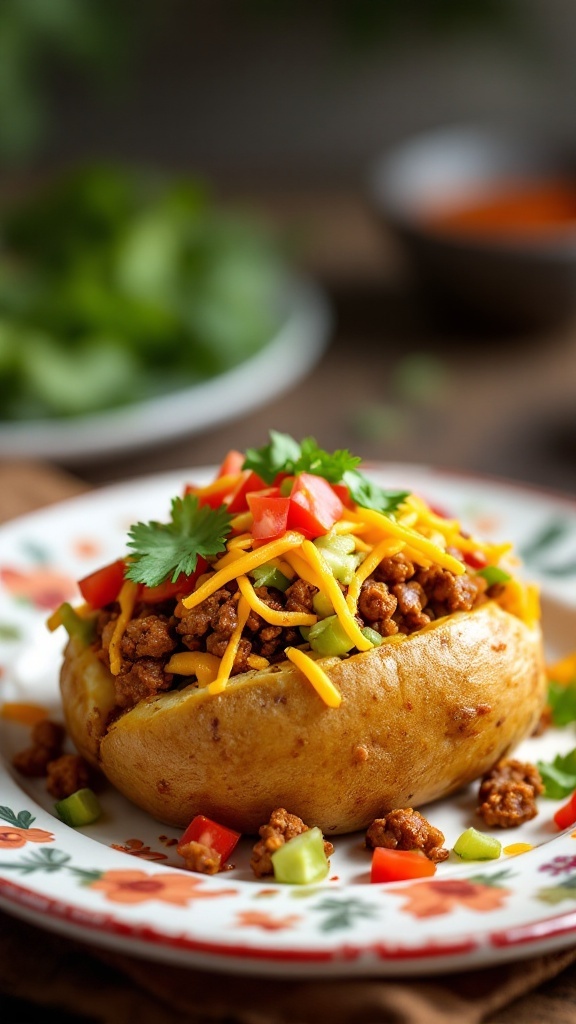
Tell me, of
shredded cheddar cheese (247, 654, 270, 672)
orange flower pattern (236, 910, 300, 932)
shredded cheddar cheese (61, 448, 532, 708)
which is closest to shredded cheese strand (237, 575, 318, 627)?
shredded cheddar cheese (61, 448, 532, 708)

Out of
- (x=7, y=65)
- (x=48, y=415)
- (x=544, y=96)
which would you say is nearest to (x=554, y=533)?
(x=48, y=415)

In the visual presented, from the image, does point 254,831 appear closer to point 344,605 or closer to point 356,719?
point 356,719

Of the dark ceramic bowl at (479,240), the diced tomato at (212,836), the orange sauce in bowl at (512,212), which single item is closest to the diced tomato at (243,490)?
the diced tomato at (212,836)

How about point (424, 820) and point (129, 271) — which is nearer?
point (424, 820)

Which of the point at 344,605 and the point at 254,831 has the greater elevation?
the point at 344,605

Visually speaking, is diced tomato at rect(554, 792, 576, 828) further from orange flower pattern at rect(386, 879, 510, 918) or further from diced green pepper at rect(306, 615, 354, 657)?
diced green pepper at rect(306, 615, 354, 657)

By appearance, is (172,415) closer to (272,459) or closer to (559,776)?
(272,459)
